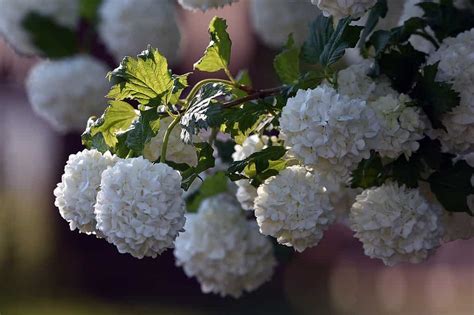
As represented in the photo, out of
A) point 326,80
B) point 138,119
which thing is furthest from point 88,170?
point 326,80

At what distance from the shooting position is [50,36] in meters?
1.97

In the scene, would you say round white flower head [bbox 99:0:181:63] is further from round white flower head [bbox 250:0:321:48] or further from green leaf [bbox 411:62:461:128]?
green leaf [bbox 411:62:461:128]

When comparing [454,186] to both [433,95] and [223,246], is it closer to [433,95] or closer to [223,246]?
[433,95]

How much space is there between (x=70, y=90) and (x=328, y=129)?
1.09 meters

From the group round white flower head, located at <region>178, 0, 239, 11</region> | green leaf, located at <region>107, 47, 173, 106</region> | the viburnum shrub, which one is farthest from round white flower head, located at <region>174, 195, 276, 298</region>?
green leaf, located at <region>107, 47, 173, 106</region>

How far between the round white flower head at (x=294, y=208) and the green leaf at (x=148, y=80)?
17cm

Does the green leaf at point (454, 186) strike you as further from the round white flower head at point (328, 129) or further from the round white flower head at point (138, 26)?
the round white flower head at point (138, 26)

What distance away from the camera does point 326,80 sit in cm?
117

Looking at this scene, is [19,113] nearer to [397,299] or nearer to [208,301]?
[208,301]

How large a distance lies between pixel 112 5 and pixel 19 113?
4.63 meters

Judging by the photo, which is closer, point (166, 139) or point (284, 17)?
point (166, 139)

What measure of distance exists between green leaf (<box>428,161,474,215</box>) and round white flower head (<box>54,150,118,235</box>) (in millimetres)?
416

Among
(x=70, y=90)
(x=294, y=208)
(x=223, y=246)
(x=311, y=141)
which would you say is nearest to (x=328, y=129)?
(x=311, y=141)

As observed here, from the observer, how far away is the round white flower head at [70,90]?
199cm
